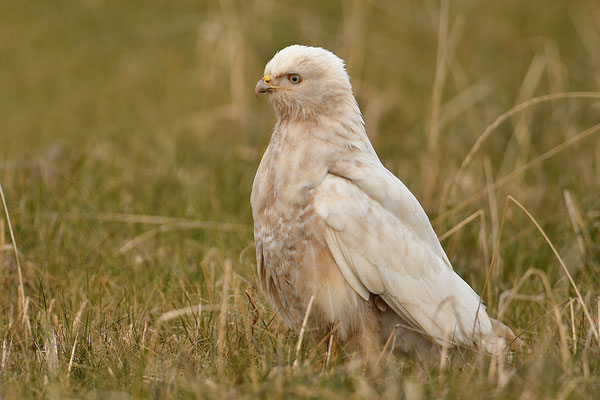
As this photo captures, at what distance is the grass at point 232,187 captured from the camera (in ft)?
11.6

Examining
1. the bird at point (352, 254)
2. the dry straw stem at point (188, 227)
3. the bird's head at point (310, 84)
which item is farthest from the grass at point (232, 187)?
the bird's head at point (310, 84)

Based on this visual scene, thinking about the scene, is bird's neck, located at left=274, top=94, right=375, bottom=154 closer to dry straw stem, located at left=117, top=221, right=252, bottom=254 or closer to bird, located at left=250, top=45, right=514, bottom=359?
bird, located at left=250, top=45, right=514, bottom=359

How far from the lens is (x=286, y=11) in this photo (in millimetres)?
9844

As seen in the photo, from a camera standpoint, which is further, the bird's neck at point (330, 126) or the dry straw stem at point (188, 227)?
the dry straw stem at point (188, 227)

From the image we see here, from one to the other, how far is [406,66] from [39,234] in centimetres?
581

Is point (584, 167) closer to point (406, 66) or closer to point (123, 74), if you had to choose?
point (406, 66)

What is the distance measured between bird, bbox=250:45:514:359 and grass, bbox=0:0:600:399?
0.48 ft

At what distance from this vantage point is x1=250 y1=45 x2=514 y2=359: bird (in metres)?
3.89

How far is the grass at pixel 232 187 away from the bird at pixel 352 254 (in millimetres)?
148

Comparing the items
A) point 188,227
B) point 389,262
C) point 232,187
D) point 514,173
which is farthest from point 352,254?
point 232,187

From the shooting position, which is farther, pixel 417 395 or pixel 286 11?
pixel 286 11

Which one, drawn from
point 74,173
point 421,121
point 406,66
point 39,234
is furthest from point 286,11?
point 39,234

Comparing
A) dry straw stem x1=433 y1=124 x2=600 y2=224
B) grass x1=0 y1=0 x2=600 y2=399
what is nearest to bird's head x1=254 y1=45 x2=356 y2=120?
grass x1=0 y1=0 x2=600 y2=399

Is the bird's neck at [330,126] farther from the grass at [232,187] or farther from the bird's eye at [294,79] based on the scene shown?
the grass at [232,187]
